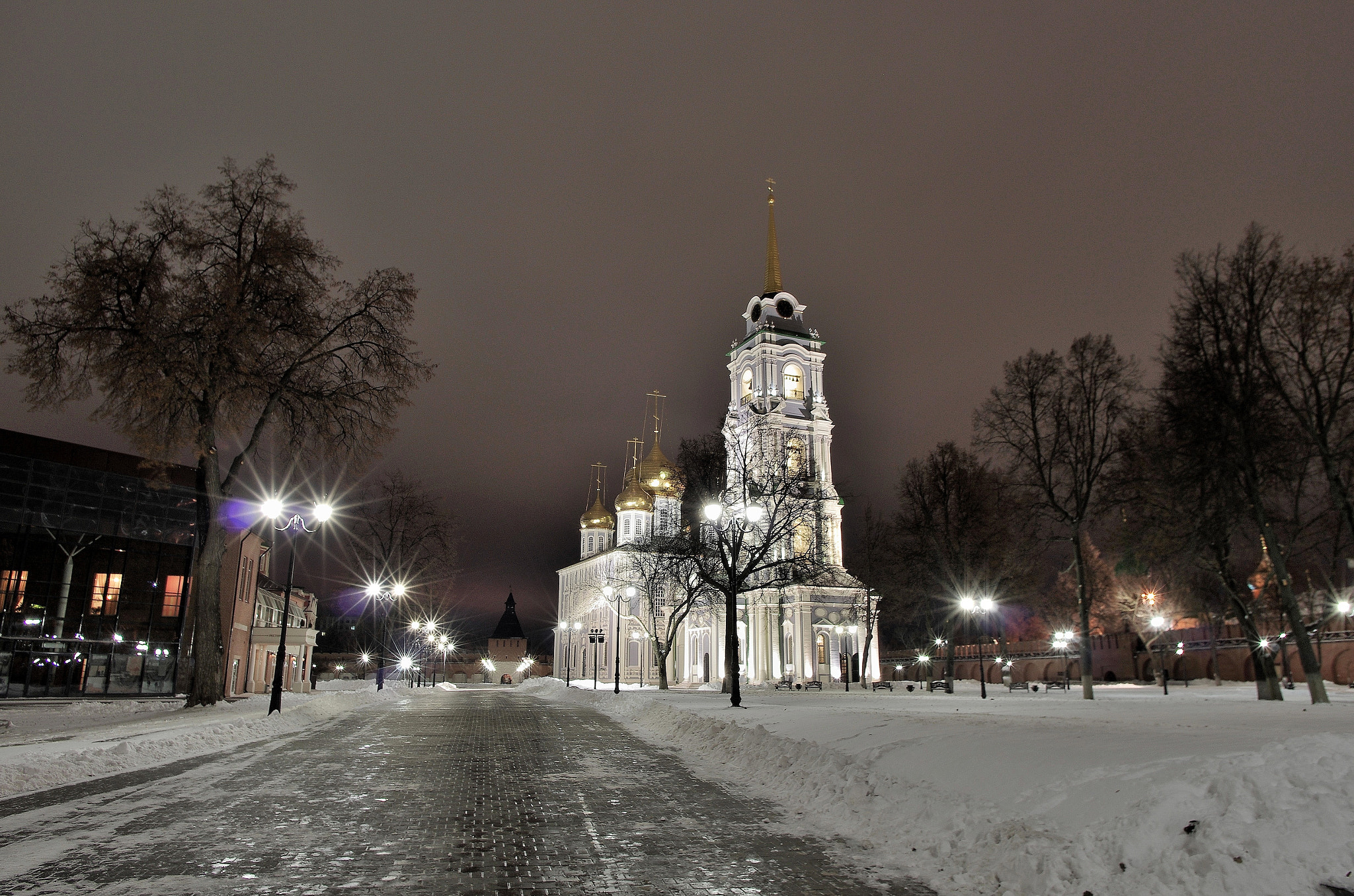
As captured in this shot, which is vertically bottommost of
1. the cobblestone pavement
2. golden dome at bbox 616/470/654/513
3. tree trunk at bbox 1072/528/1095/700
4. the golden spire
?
the cobblestone pavement

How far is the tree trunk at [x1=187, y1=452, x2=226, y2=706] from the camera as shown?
22.7 m

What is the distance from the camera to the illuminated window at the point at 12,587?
3108 centimetres

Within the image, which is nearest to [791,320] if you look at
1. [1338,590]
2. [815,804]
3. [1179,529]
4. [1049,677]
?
[1049,677]

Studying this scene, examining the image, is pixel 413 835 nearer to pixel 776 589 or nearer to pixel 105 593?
pixel 105 593

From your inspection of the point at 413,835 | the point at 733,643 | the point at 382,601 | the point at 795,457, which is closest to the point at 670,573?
the point at 733,643

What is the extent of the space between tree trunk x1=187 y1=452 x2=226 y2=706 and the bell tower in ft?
144

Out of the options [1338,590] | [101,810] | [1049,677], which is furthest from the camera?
[1049,677]

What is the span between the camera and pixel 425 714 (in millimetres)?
27781

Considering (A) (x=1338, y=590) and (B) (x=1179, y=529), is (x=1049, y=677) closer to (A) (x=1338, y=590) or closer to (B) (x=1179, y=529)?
(A) (x=1338, y=590)

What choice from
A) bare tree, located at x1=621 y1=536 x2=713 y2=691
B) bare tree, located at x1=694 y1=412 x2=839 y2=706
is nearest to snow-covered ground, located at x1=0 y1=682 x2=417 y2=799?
bare tree, located at x1=694 y1=412 x2=839 y2=706

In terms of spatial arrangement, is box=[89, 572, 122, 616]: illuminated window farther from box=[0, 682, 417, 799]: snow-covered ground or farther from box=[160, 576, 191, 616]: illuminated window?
box=[0, 682, 417, 799]: snow-covered ground

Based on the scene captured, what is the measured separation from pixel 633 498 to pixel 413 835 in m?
80.0

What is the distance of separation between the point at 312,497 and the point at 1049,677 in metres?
64.3

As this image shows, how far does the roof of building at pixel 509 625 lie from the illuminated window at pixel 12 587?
116 m
